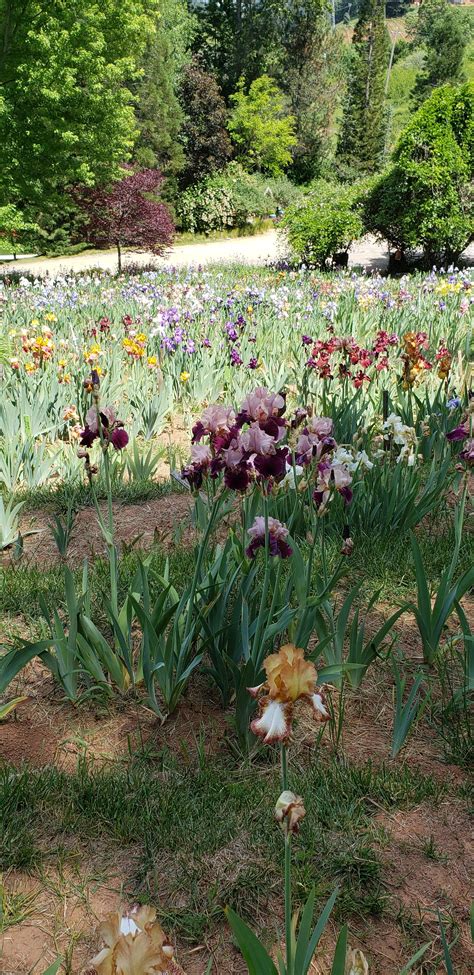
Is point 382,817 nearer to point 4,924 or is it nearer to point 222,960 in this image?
point 222,960

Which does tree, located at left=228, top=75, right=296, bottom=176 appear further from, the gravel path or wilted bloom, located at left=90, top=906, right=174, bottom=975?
wilted bloom, located at left=90, top=906, right=174, bottom=975

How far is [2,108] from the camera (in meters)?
11.5

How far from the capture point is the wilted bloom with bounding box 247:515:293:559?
6.83 feet

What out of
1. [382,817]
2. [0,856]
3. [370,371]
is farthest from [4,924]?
[370,371]

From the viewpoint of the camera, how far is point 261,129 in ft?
92.1

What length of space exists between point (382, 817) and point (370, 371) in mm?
4278

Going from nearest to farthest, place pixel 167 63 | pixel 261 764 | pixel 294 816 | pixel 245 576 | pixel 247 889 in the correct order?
pixel 294 816 → pixel 247 889 → pixel 261 764 → pixel 245 576 → pixel 167 63

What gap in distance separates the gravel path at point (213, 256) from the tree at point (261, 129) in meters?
6.19

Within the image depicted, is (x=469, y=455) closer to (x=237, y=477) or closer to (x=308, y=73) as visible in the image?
(x=237, y=477)

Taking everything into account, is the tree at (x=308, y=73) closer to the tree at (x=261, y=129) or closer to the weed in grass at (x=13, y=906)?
the tree at (x=261, y=129)

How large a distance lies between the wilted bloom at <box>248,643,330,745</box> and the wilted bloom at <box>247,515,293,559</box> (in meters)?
1.16

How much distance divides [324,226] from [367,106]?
80.6ft

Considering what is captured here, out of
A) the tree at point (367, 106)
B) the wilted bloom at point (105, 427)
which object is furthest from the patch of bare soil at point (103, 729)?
the tree at point (367, 106)

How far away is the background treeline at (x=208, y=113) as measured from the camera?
1202 centimetres
